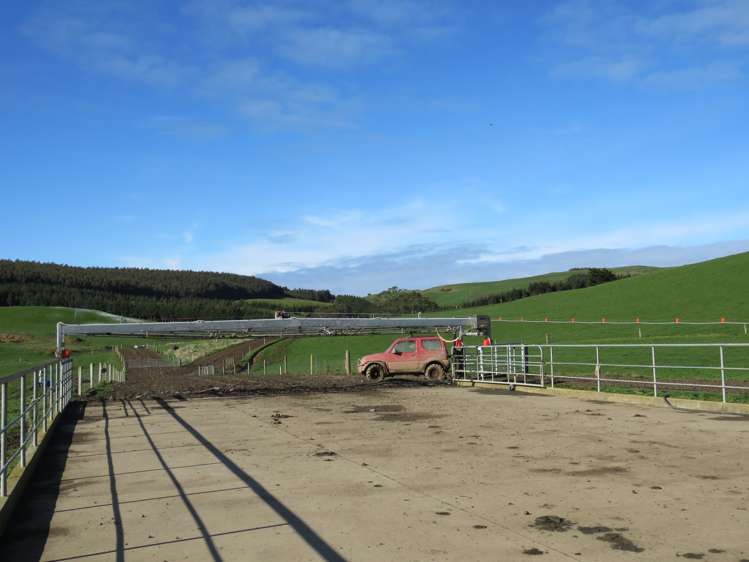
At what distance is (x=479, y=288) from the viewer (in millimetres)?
156750

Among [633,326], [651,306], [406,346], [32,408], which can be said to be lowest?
[32,408]

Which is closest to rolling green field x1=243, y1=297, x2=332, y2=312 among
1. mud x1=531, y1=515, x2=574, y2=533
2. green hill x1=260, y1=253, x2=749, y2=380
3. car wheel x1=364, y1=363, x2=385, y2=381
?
green hill x1=260, y1=253, x2=749, y2=380

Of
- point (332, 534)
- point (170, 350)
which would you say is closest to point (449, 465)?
point (332, 534)

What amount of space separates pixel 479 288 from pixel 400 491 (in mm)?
A: 150430

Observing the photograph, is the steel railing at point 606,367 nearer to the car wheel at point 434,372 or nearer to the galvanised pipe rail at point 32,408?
the car wheel at point 434,372

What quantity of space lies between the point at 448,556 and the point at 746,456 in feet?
19.7

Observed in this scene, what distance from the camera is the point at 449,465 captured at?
9672mm

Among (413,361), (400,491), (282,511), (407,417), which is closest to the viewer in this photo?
(282,511)

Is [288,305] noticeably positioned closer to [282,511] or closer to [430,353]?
[430,353]

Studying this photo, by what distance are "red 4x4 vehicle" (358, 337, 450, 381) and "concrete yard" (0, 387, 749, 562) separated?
49.1 ft

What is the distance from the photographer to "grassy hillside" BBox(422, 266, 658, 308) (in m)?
146

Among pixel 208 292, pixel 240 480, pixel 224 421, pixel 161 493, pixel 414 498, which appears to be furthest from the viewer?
Result: pixel 208 292

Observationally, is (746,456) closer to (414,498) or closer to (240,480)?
(414,498)

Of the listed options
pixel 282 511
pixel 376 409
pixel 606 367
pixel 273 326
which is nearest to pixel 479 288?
pixel 606 367
